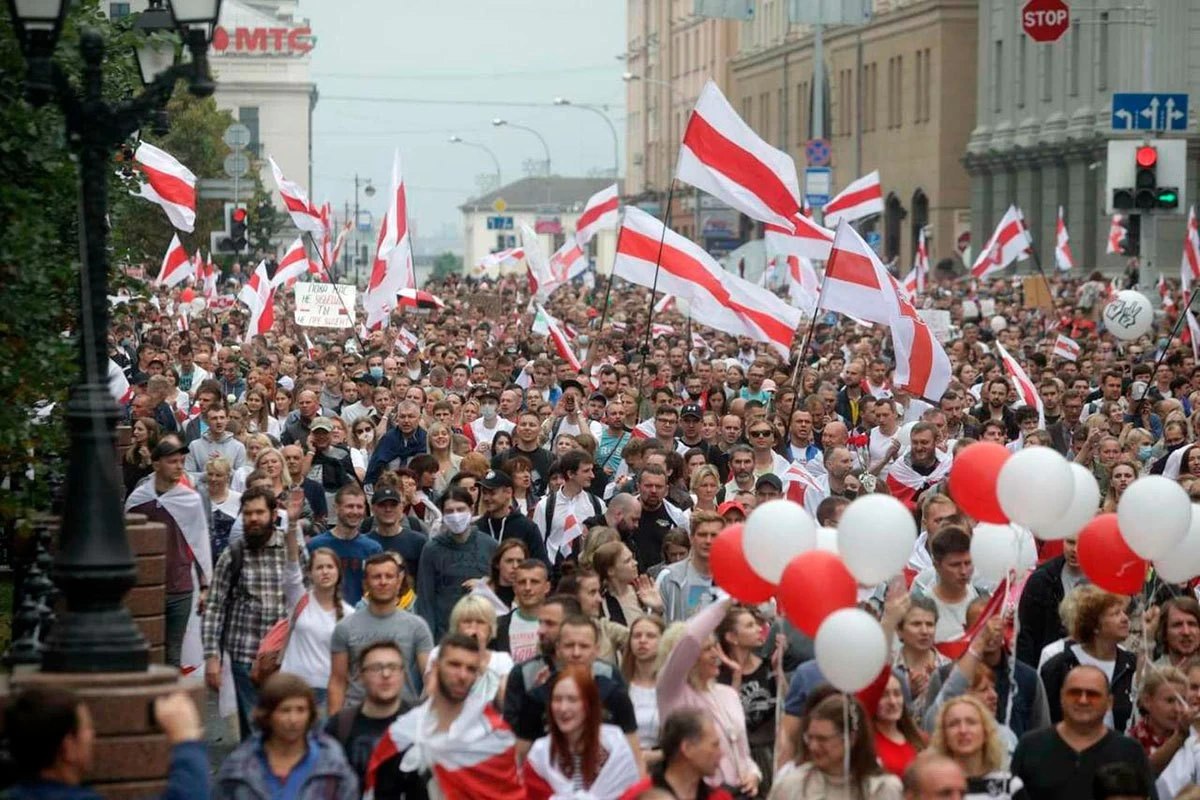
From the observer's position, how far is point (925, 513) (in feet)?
41.4

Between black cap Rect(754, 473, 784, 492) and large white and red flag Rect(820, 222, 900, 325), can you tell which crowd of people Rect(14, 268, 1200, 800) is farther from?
large white and red flag Rect(820, 222, 900, 325)

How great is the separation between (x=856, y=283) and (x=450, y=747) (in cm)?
1021

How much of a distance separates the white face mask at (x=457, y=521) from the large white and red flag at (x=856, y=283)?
6336mm

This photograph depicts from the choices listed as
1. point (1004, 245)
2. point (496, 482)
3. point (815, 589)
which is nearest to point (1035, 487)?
point (815, 589)

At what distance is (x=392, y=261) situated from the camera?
27.3m

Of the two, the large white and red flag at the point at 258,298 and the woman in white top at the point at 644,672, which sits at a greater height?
the large white and red flag at the point at 258,298

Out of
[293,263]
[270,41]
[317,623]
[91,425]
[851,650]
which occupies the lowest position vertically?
[317,623]

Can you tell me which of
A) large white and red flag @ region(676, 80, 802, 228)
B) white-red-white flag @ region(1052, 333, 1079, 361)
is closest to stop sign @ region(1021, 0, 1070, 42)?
white-red-white flag @ region(1052, 333, 1079, 361)

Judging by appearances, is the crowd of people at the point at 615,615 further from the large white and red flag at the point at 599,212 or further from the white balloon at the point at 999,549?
the large white and red flag at the point at 599,212

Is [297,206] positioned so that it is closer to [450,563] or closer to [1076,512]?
[450,563]

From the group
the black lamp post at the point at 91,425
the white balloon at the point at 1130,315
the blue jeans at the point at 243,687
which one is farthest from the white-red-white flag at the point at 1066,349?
the black lamp post at the point at 91,425

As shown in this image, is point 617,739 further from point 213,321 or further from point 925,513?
point 213,321

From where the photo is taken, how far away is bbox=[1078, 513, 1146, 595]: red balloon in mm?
9742

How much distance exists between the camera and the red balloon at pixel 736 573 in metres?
9.08
